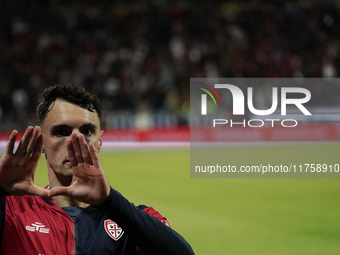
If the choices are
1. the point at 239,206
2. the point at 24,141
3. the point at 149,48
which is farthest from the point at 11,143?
the point at 149,48

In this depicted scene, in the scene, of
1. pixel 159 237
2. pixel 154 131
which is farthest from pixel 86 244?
pixel 154 131

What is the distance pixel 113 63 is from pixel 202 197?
1476cm

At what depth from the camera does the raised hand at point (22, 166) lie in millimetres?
2359

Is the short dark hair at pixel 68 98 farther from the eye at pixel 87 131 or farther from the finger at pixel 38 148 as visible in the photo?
the finger at pixel 38 148

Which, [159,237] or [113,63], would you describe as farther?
[113,63]

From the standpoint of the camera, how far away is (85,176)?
90.2 inches

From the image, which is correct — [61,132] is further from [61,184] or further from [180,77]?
[180,77]

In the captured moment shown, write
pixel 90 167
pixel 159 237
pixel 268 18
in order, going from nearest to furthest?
pixel 90 167 → pixel 159 237 → pixel 268 18

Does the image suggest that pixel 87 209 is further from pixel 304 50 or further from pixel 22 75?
pixel 304 50

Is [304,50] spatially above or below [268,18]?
below

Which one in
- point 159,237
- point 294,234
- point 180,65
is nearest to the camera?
point 159,237

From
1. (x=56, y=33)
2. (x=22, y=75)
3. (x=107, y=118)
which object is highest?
(x=56, y=33)

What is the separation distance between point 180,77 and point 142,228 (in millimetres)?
19312

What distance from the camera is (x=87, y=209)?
287 centimetres
